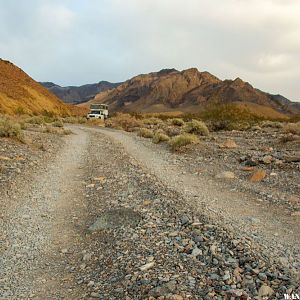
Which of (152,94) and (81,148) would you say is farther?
(152,94)

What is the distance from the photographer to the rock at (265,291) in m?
4.29

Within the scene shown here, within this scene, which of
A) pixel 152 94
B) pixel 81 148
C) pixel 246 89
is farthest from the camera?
pixel 152 94

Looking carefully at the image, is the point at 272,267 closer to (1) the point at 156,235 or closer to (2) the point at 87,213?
(1) the point at 156,235

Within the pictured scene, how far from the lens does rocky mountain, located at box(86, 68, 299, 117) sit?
470 ft

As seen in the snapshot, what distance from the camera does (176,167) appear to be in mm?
12875

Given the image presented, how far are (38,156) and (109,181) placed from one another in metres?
4.88

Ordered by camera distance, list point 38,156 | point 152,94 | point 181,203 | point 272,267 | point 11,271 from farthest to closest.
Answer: point 152,94 < point 38,156 < point 181,203 < point 11,271 < point 272,267

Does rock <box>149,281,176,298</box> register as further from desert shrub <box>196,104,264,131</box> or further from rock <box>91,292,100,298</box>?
desert shrub <box>196,104,264,131</box>

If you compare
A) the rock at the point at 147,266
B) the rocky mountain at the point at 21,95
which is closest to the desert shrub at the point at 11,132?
the rock at the point at 147,266

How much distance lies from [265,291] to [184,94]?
6471 inches

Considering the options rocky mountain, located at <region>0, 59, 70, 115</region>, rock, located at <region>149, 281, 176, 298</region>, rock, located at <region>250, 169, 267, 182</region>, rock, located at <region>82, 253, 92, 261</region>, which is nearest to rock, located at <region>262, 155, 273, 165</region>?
rock, located at <region>250, 169, 267, 182</region>

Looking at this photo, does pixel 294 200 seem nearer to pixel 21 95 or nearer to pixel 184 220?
pixel 184 220

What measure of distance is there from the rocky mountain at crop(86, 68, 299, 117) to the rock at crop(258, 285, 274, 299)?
129921mm

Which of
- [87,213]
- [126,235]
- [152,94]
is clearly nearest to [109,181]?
[87,213]
